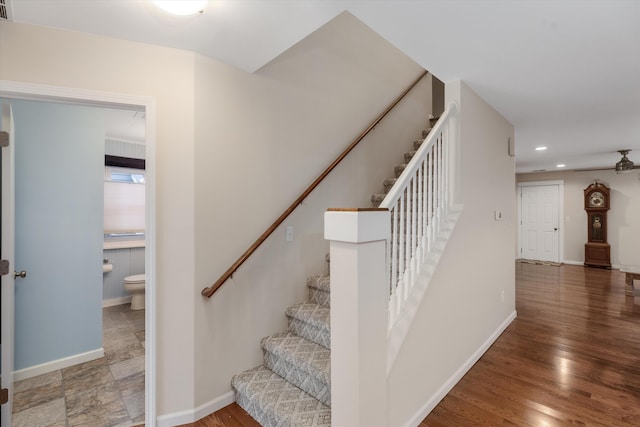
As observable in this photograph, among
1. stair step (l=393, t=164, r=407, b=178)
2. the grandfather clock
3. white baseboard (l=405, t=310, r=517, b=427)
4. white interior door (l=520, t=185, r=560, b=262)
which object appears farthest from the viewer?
white interior door (l=520, t=185, r=560, b=262)

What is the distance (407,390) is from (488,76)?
230 cm

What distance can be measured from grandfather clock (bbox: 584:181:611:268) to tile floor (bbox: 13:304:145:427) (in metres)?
9.00

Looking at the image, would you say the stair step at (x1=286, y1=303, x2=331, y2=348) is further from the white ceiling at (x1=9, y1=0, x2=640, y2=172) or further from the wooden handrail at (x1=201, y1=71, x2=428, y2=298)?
the white ceiling at (x1=9, y1=0, x2=640, y2=172)

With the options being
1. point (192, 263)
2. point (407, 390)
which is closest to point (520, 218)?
point (407, 390)

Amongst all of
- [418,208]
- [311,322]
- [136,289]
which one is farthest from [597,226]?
[136,289]

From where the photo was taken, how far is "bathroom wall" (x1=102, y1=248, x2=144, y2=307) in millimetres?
4397

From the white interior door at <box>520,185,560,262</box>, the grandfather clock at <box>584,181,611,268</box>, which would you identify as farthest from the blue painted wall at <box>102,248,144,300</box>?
the grandfather clock at <box>584,181,611,268</box>

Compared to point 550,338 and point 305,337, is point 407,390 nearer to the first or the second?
point 305,337

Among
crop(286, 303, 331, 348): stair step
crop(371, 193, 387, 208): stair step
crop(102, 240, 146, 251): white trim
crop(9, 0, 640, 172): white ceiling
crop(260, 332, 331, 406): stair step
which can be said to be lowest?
crop(260, 332, 331, 406): stair step

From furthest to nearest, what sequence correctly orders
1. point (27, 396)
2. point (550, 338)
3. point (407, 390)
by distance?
1. point (550, 338)
2. point (27, 396)
3. point (407, 390)

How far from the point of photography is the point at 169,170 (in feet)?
6.35

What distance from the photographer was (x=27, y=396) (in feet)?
7.45

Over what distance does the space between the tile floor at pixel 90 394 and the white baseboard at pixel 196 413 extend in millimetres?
227

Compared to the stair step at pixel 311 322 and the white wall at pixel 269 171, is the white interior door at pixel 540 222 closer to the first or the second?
the white wall at pixel 269 171
